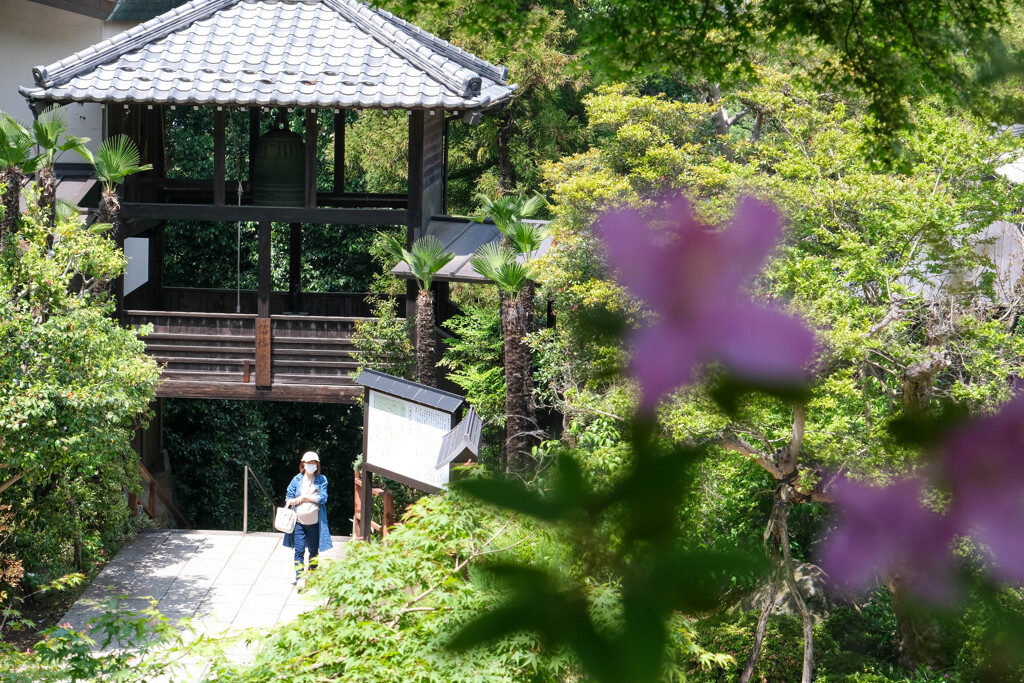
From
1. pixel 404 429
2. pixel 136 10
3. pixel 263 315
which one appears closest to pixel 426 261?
pixel 404 429

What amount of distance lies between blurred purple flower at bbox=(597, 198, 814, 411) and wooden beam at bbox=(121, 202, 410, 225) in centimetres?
819

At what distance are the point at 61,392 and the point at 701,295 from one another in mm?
6682

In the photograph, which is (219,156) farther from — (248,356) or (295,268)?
(295,268)

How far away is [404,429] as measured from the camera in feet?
24.6

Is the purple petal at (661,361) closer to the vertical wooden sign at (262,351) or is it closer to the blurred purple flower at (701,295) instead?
the blurred purple flower at (701,295)

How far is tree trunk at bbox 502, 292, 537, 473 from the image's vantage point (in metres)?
7.34

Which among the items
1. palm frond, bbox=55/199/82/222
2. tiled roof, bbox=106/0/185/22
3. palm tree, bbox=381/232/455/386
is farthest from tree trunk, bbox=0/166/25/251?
tiled roof, bbox=106/0/185/22

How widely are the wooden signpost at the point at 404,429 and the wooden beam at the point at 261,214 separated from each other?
1797 mm

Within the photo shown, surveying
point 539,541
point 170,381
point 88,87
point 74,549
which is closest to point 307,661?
point 539,541

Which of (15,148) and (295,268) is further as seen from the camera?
(295,268)

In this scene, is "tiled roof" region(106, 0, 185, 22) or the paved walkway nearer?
the paved walkway

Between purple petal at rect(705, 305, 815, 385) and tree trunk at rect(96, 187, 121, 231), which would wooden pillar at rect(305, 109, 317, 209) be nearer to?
tree trunk at rect(96, 187, 121, 231)

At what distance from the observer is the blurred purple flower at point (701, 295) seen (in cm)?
69

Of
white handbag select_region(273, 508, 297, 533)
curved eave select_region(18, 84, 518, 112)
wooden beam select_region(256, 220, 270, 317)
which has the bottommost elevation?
white handbag select_region(273, 508, 297, 533)
